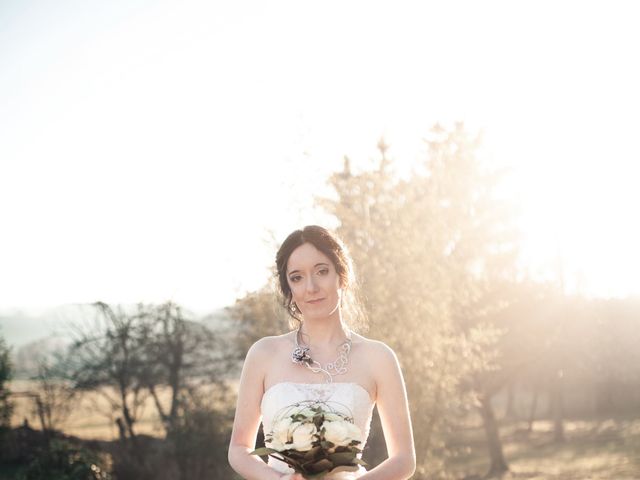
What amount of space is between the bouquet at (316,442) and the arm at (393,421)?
285 mm

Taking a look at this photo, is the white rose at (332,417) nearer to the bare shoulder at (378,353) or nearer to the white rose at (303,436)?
the white rose at (303,436)

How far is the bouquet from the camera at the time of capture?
313 cm

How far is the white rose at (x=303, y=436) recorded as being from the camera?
3.11 m

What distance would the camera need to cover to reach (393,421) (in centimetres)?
364

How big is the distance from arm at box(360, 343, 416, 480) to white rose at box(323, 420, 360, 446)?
0.35m

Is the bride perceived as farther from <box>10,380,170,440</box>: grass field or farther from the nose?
<box>10,380,170,440</box>: grass field

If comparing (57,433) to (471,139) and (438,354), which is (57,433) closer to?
(438,354)

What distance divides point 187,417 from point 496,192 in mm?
13729

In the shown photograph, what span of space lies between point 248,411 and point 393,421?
2.54 ft

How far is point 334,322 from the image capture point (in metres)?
3.93

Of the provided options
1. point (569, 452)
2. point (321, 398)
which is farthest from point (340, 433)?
point (569, 452)

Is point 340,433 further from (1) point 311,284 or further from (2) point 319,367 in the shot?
(1) point 311,284

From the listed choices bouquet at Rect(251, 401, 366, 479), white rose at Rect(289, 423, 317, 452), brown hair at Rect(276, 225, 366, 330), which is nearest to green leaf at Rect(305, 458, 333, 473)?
bouquet at Rect(251, 401, 366, 479)

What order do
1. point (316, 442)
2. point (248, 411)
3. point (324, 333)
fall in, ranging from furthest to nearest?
point (324, 333) < point (248, 411) < point (316, 442)
